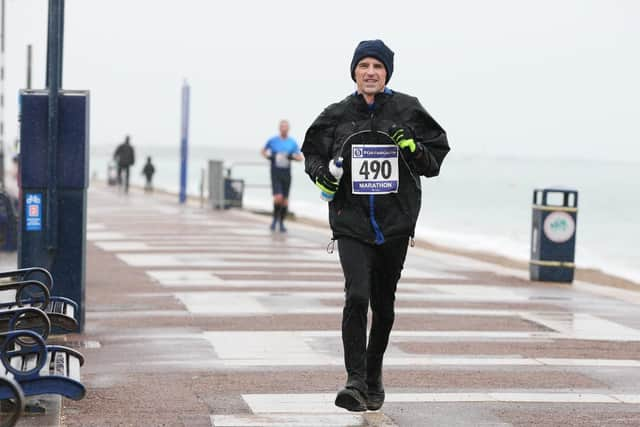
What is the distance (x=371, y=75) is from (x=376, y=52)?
0.41 feet

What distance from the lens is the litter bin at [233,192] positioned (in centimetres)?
3219

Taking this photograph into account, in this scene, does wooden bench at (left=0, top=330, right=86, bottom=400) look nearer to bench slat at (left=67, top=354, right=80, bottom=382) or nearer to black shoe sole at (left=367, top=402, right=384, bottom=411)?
bench slat at (left=67, top=354, right=80, bottom=382)

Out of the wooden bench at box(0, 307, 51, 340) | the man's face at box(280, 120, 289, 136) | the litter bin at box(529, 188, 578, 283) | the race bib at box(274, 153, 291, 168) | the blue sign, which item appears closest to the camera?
the wooden bench at box(0, 307, 51, 340)

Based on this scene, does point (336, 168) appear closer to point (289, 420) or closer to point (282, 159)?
point (289, 420)

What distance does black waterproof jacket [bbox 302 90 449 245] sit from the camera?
7.17m

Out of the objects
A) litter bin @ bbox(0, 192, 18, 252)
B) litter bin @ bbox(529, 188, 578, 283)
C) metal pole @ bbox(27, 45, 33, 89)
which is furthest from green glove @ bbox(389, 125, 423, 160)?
metal pole @ bbox(27, 45, 33, 89)

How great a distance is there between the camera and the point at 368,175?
710 centimetres

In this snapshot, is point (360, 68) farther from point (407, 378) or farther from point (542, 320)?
point (542, 320)

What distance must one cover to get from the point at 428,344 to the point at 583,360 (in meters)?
1.26

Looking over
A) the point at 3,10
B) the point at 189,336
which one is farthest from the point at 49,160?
the point at 3,10

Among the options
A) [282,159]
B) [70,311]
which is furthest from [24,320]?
[282,159]

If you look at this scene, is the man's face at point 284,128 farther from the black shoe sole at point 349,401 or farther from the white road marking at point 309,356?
the black shoe sole at point 349,401

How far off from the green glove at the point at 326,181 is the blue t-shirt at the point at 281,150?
1550 cm

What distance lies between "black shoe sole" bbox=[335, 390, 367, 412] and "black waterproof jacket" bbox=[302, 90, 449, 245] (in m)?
0.82
